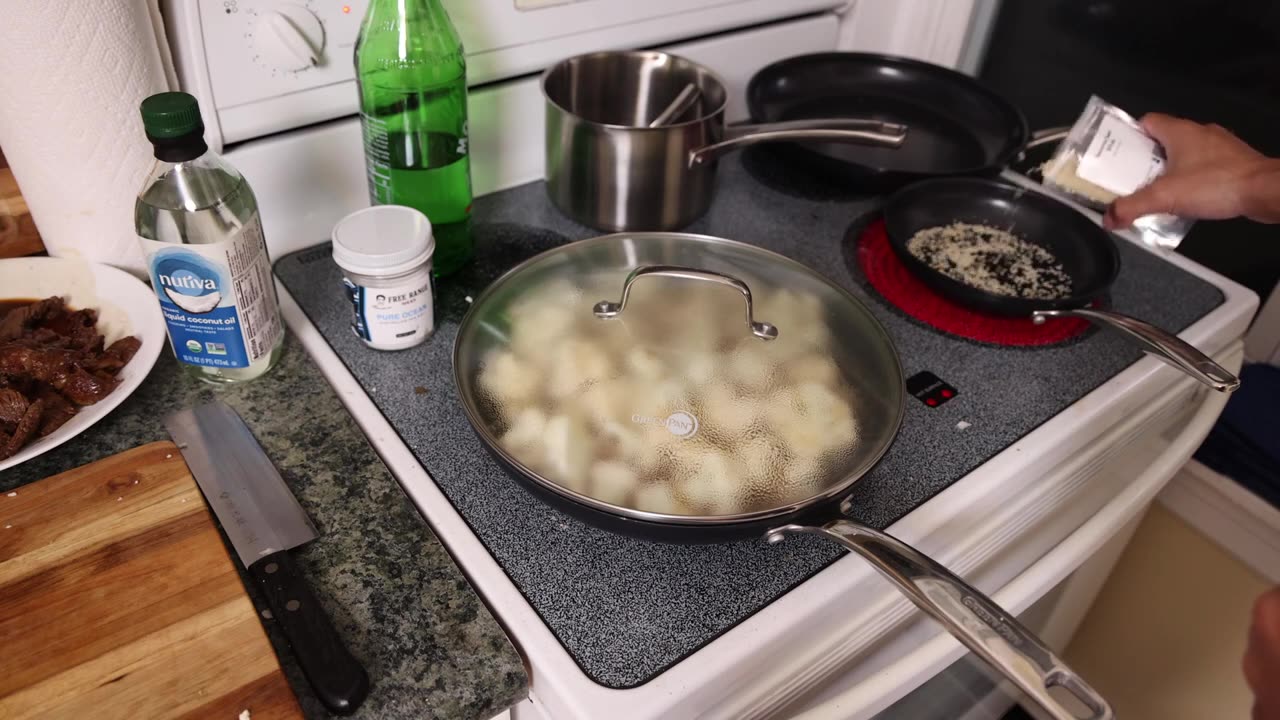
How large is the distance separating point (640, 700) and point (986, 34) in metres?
1.23

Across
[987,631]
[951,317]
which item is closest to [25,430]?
[987,631]

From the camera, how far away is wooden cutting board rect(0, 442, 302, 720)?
50cm

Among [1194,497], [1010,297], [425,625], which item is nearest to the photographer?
[425,625]

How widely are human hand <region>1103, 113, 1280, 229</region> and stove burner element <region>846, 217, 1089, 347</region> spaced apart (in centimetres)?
12

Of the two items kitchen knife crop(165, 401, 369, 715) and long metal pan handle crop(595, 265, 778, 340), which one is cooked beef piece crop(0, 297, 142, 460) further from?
long metal pan handle crop(595, 265, 778, 340)

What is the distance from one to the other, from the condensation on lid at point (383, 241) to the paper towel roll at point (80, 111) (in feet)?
0.61

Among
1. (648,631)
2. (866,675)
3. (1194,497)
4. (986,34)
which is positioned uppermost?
(986,34)

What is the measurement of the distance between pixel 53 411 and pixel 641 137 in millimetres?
535

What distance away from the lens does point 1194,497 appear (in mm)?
1222

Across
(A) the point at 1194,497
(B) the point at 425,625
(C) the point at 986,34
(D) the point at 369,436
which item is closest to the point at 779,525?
(B) the point at 425,625

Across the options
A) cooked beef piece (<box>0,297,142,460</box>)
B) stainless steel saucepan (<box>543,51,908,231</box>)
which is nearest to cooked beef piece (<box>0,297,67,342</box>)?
cooked beef piece (<box>0,297,142,460</box>)

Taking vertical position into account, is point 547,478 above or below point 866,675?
above

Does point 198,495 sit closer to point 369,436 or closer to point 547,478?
point 369,436

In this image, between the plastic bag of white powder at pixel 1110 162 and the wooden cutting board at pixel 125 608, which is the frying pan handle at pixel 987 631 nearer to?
the wooden cutting board at pixel 125 608
